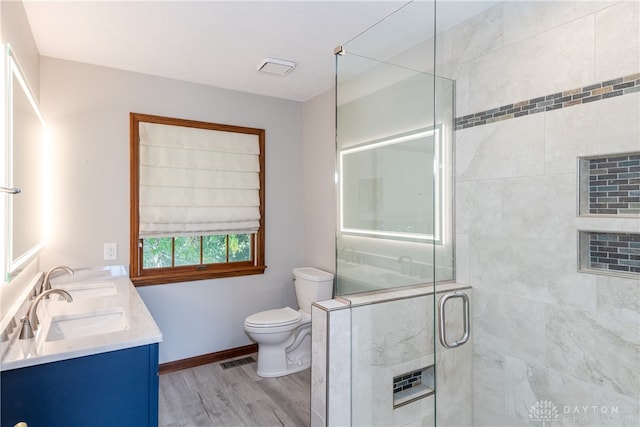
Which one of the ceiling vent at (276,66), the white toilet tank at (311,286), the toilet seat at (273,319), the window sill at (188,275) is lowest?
the toilet seat at (273,319)

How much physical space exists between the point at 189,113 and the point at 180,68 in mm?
388

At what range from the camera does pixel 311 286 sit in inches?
120

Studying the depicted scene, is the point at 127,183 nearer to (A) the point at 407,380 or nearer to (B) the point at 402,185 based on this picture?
(B) the point at 402,185

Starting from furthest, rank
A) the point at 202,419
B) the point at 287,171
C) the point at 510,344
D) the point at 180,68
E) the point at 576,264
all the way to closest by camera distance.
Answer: the point at 287,171 → the point at 180,68 → the point at 202,419 → the point at 510,344 → the point at 576,264

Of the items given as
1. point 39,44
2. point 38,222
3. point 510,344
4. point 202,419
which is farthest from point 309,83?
point 202,419

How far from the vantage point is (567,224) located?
1684 millimetres

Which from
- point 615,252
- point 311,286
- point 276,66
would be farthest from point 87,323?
point 615,252

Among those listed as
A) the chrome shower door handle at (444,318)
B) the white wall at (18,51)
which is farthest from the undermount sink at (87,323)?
the chrome shower door handle at (444,318)

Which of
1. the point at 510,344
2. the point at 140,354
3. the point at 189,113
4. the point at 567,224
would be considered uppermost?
the point at 189,113

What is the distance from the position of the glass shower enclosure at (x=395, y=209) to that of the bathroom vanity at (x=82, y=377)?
988 mm

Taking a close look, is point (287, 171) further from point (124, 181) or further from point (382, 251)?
point (382, 251)

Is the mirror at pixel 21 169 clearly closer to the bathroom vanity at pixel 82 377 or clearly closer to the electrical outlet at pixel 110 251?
the bathroom vanity at pixel 82 377

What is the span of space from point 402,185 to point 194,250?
195 centimetres

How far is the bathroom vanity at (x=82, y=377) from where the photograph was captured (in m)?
1.22
